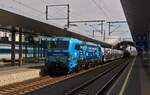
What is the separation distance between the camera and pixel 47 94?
52.5ft

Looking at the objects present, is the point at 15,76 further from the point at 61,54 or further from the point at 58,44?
the point at 58,44

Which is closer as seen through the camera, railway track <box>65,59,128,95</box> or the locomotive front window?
railway track <box>65,59,128,95</box>

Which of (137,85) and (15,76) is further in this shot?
(15,76)

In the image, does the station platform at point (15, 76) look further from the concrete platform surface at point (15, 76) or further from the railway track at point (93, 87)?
the railway track at point (93, 87)

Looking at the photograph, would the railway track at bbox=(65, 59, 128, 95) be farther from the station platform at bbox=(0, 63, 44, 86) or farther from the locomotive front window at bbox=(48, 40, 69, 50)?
the locomotive front window at bbox=(48, 40, 69, 50)

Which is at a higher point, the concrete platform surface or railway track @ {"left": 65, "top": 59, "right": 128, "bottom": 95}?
the concrete platform surface

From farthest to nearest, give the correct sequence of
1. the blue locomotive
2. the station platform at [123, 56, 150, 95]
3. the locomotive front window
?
the locomotive front window, the blue locomotive, the station platform at [123, 56, 150, 95]

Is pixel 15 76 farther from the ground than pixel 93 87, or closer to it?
farther from the ground

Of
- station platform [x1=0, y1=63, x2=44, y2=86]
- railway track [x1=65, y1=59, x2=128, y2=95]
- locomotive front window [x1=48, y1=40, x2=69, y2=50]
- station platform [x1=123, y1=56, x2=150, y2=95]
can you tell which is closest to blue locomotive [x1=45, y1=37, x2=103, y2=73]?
locomotive front window [x1=48, y1=40, x2=69, y2=50]

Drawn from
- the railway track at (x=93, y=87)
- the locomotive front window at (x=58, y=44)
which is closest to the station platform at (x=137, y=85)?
the railway track at (x=93, y=87)

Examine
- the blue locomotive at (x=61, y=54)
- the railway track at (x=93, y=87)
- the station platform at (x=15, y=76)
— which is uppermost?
the blue locomotive at (x=61, y=54)

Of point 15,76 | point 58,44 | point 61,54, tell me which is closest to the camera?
point 15,76

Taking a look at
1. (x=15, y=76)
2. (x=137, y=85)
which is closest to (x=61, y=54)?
(x=15, y=76)

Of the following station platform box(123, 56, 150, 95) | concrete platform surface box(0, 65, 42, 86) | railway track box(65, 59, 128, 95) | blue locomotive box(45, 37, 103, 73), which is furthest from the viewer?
blue locomotive box(45, 37, 103, 73)
